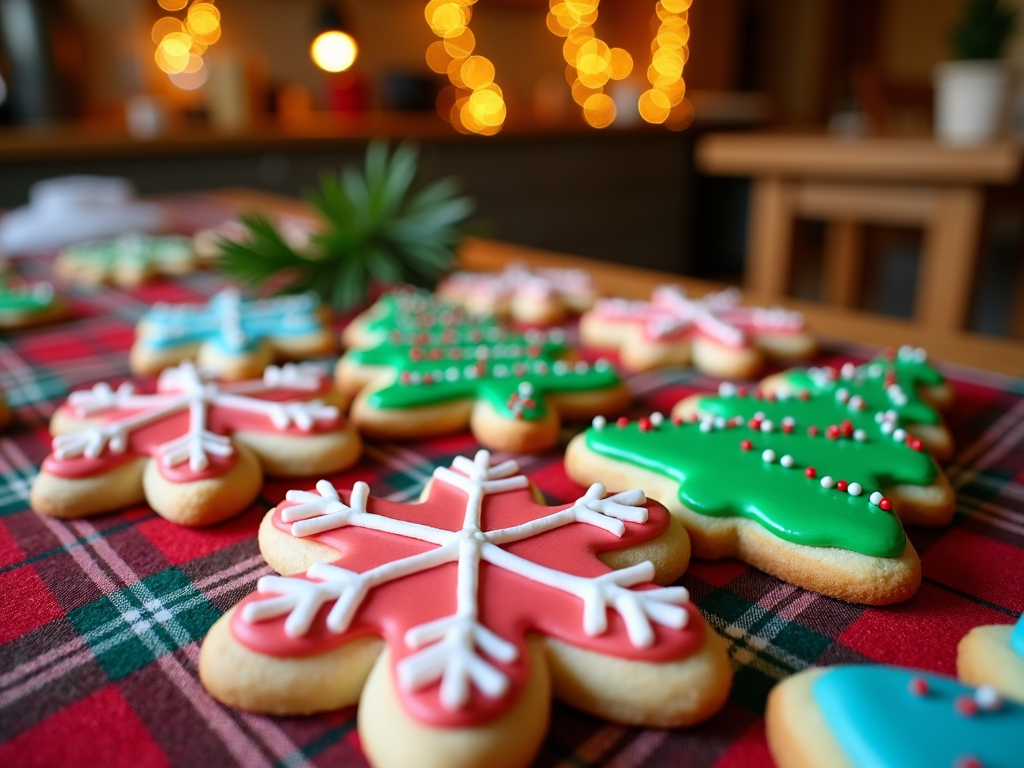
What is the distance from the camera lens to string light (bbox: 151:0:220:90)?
11.9 ft

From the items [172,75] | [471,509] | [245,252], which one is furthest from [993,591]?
[172,75]

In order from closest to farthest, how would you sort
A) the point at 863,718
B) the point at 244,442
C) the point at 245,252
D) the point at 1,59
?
the point at 863,718
the point at 244,442
the point at 245,252
the point at 1,59

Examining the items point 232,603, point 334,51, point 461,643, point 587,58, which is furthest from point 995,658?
point 587,58

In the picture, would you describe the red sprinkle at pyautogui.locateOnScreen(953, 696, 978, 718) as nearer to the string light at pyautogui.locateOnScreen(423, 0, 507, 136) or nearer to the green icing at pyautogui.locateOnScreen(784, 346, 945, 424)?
the green icing at pyautogui.locateOnScreen(784, 346, 945, 424)

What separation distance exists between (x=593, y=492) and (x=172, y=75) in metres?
3.93

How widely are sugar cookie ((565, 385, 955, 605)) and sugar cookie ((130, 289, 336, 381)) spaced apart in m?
0.49

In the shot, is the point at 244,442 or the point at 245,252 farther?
the point at 245,252

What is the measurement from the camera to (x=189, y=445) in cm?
70

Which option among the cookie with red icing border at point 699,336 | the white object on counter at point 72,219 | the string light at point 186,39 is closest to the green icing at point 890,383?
the cookie with red icing border at point 699,336

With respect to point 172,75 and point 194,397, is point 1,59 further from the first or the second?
point 194,397

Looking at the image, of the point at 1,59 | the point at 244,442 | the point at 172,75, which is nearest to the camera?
the point at 244,442

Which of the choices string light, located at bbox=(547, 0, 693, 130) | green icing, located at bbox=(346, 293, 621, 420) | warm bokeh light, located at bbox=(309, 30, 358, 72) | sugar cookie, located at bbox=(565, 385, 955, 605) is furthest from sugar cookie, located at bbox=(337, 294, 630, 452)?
string light, located at bbox=(547, 0, 693, 130)

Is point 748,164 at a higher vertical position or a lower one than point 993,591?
higher

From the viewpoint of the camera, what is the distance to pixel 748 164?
8.20ft
